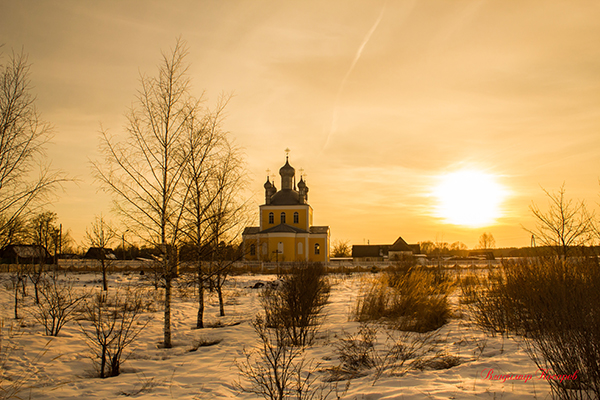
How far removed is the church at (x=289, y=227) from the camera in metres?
46.8

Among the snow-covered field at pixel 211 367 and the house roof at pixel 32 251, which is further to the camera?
the house roof at pixel 32 251

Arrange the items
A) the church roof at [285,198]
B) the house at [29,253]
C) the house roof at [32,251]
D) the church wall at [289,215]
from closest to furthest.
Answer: the house at [29,253], the house roof at [32,251], the church wall at [289,215], the church roof at [285,198]

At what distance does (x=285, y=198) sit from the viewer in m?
52.4

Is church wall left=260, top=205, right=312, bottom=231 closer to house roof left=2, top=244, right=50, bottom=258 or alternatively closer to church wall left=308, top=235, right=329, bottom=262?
church wall left=308, top=235, right=329, bottom=262

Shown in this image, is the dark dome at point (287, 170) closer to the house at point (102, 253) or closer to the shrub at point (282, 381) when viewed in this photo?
the house at point (102, 253)

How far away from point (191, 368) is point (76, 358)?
7.87 ft

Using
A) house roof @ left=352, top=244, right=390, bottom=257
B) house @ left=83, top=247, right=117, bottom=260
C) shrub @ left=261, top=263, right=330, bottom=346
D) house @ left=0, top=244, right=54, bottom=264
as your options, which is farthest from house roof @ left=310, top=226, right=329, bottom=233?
shrub @ left=261, top=263, right=330, bottom=346

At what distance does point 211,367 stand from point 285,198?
45.9 metres

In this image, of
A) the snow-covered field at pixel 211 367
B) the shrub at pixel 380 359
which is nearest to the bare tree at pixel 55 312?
the snow-covered field at pixel 211 367

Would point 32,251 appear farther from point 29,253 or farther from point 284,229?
point 284,229

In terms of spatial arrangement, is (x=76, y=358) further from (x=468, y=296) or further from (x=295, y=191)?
(x=295, y=191)

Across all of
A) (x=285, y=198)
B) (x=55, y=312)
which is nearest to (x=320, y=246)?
(x=285, y=198)

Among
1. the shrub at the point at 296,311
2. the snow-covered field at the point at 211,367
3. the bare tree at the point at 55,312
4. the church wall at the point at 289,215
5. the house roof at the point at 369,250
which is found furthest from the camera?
the house roof at the point at 369,250

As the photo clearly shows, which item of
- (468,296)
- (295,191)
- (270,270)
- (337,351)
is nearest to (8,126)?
(337,351)
